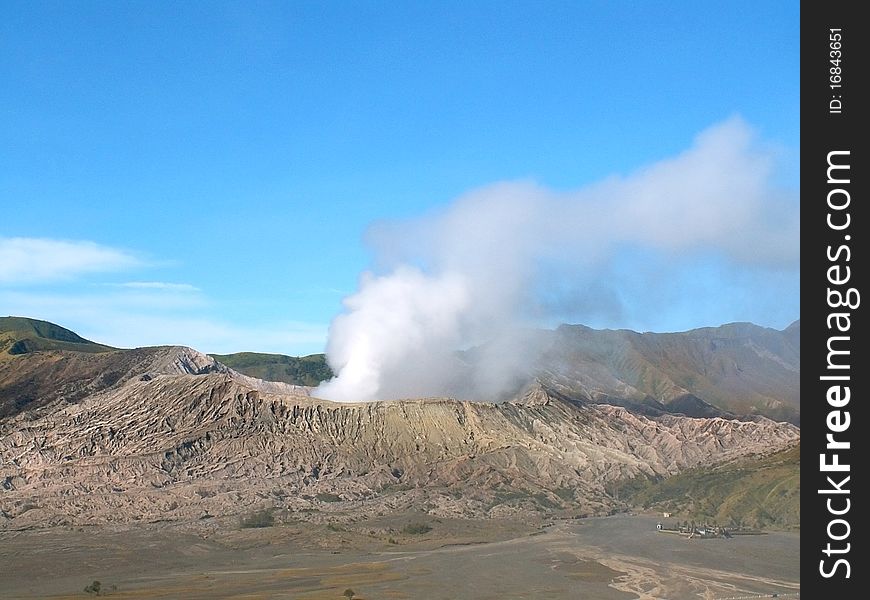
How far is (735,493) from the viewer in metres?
117

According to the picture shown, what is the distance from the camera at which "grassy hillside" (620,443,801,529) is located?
109m

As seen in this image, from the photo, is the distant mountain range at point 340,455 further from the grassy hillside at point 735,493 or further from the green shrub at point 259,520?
the green shrub at point 259,520

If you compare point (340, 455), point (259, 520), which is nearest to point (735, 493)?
point (340, 455)

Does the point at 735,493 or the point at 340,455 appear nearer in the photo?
the point at 735,493

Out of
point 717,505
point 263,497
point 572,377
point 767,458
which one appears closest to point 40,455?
point 263,497

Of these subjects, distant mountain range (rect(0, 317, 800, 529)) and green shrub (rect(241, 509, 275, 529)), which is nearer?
green shrub (rect(241, 509, 275, 529))

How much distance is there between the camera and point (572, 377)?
196m
